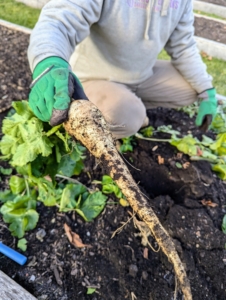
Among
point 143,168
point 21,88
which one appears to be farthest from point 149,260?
point 21,88

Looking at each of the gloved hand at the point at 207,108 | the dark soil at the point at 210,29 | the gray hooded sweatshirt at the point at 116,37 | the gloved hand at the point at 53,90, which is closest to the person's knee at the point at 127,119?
the gray hooded sweatshirt at the point at 116,37

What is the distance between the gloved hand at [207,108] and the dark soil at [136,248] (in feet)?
1.20

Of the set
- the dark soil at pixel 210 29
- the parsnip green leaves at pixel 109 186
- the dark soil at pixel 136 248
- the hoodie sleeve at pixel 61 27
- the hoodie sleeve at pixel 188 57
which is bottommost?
the dark soil at pixel 136 248

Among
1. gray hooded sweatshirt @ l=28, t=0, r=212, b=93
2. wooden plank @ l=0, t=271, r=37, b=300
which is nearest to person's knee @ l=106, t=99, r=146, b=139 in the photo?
gray hooded sweatshirt @ l=28, t=0, r=212, b=93

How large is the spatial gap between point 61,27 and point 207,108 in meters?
1.28

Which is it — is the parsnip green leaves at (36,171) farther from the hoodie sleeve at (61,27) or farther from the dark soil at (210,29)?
the dark soil at (210,29)

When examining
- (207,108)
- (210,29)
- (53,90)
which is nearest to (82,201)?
(53,90)

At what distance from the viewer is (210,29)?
4.57 metres

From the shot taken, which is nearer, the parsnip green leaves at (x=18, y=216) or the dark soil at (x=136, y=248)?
the dark soil at (x=136, y=248)

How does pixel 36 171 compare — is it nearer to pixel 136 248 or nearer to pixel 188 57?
pixel 136 248

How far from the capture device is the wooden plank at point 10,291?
1342 mm

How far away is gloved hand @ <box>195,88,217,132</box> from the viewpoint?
92.9 inches

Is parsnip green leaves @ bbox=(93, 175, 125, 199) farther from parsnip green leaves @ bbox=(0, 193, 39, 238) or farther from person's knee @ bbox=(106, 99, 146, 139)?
parsnip green leaves @ bbox=(0, 193, 39, 238)

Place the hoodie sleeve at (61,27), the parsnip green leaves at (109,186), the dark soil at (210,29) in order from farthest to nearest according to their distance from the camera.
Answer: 1. the dark soil at (210,29)
2. the parsnip green leaves at (109,186)
3. the hoodie sleeve at (61,27)
